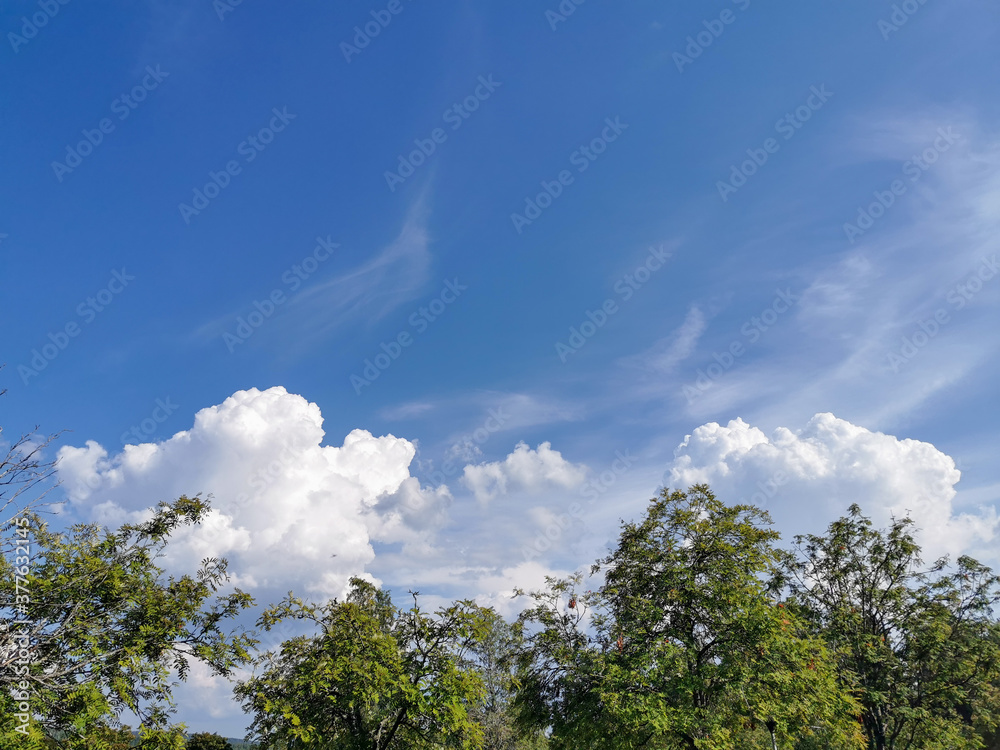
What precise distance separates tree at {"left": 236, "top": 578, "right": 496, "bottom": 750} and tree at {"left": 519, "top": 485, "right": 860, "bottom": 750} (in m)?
5.84

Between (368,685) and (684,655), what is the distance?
11.9 meters

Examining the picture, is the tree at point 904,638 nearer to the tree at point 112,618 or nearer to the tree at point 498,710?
the tree at point 498,710

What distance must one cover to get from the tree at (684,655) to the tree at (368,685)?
230 inches

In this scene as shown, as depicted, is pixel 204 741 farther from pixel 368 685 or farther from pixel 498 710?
pixel 368 685

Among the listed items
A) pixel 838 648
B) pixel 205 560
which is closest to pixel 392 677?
pixel 205 560

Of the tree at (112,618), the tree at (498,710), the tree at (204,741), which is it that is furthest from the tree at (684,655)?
the tree at (204,741)

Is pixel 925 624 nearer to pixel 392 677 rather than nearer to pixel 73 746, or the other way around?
pixel 392 677

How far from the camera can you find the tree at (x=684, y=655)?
20.3 m

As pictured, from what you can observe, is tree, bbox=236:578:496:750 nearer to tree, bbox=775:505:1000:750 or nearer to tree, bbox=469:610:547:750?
tree, bbox=469:610:547:750

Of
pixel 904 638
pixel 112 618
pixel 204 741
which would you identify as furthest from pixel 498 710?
pixel 112 618

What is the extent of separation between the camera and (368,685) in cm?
1739

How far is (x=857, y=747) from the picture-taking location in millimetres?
25797

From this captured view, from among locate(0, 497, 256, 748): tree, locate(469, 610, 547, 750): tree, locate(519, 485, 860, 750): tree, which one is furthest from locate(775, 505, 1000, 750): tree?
locate(0, 497, 256, 748): tree

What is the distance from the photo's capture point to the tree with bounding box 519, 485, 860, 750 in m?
20.3
